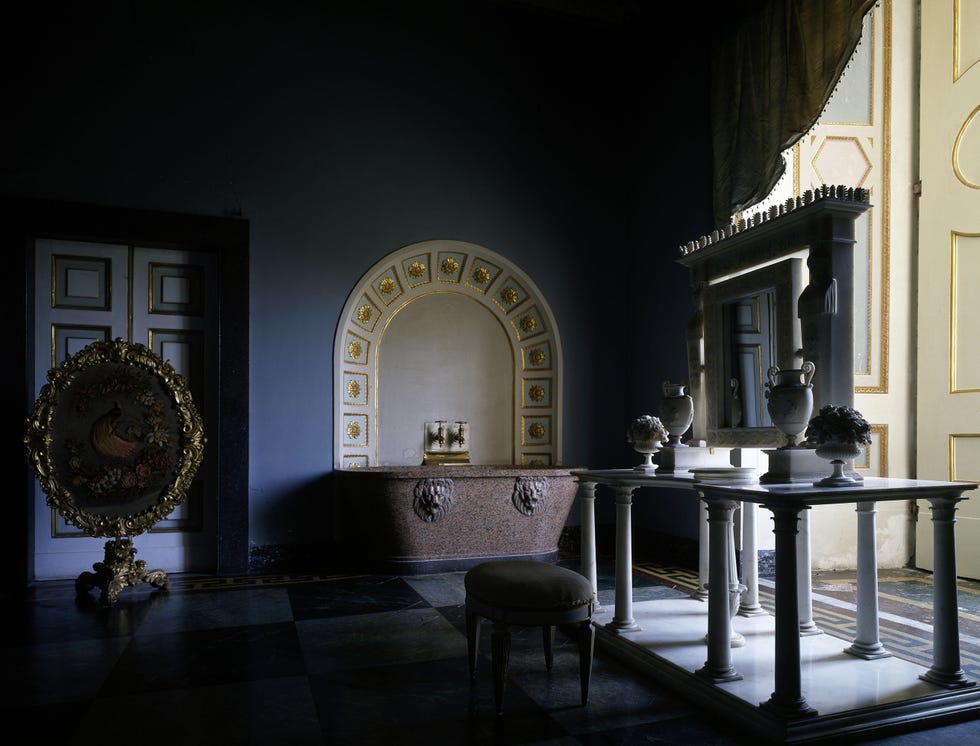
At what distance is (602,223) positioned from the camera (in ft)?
21.4

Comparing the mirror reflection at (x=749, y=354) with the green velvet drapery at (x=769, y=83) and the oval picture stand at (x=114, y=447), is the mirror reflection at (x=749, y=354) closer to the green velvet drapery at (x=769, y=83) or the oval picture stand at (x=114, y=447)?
the green velvet drapery at (x=769, y=83)

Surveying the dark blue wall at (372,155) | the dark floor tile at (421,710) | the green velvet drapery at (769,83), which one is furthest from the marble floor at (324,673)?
the green velvet drapery at (769,83)

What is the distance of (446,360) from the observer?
6.15 m

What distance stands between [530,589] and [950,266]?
13.9 feet

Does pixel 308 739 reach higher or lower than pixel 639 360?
lower

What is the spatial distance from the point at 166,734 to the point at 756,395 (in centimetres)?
301

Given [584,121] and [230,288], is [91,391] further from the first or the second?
[584,121]

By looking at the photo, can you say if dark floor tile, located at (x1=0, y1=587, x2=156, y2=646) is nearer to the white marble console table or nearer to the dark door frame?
the dark door frame

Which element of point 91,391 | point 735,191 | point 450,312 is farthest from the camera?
point 450,312

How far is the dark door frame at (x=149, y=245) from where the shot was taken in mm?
4887

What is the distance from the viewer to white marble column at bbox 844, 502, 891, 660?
3.23 metres

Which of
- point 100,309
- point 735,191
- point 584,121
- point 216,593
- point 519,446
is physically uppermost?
point 584,121

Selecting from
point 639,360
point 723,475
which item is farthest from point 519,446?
point 723,475

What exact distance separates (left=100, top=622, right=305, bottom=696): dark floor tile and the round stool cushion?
39.5 inches
